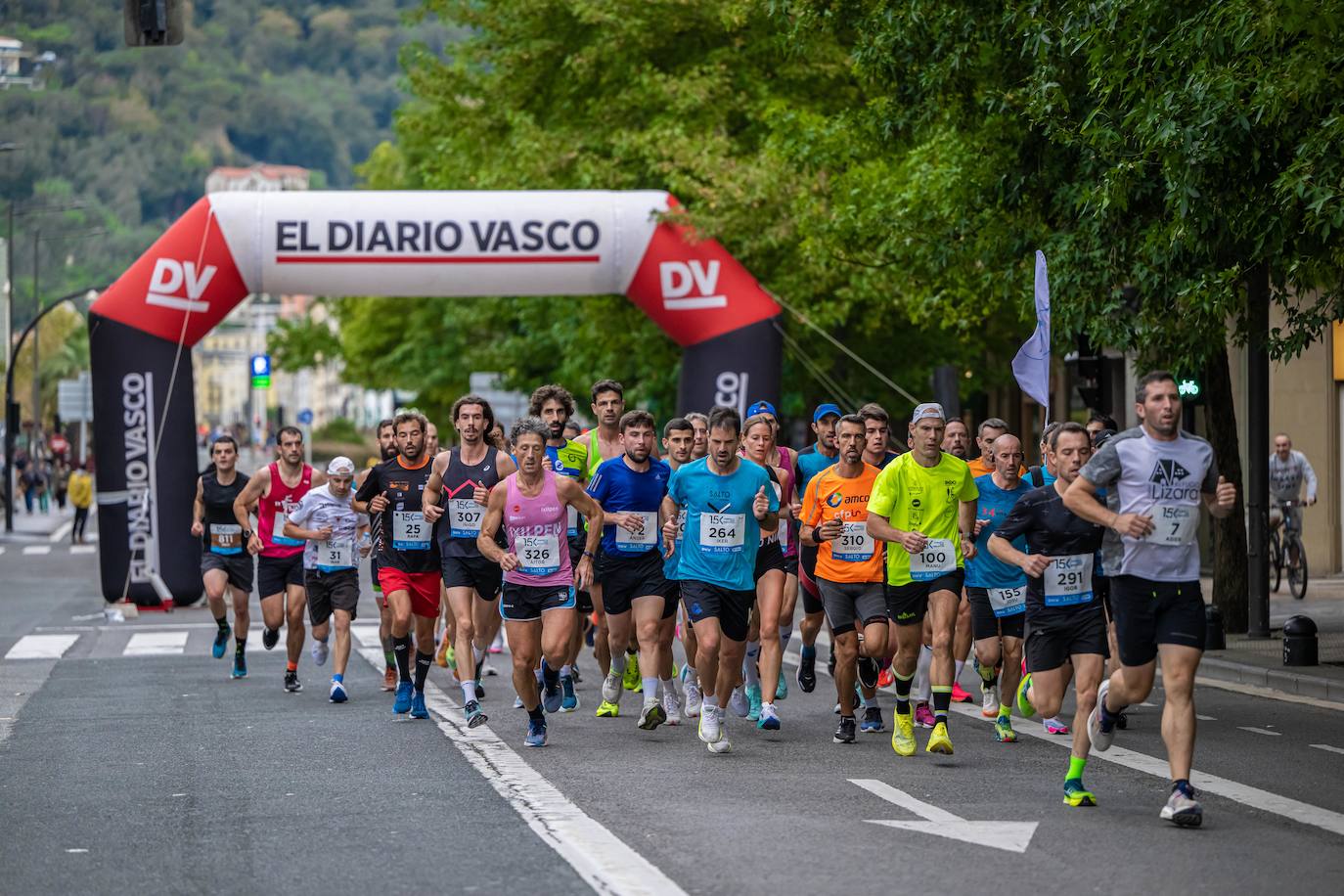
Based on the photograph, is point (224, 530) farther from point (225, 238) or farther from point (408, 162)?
point (408, 162)

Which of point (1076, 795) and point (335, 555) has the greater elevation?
point (335, 555)

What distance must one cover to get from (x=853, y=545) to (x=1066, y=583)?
1.97 metres

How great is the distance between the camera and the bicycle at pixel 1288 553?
23.3m

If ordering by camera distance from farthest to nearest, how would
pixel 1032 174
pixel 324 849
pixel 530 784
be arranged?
pixel 1032 174, pixel 530 784, pixel 324 849

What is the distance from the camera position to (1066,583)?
1009cm

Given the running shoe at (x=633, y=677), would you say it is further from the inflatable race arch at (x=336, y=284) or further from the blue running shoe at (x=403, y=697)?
the inflatable race arch at (x=336, y=284)

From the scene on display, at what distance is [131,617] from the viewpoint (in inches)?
901

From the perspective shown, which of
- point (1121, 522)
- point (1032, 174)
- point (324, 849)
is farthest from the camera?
point (1032, 174)

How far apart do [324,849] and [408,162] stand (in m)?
52.0

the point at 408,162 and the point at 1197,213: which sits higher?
the point at 408,162

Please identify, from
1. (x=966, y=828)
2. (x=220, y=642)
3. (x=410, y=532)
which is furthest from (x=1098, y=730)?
(x=220, y=642)

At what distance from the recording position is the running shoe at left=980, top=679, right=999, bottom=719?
13.4 metres

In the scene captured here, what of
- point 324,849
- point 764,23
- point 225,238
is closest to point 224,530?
point 225,238

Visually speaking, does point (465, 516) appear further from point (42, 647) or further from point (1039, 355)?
point (42, 647)
